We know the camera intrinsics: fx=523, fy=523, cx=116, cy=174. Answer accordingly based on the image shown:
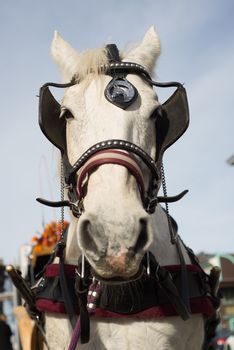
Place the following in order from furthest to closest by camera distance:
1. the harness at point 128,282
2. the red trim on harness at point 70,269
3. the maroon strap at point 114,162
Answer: the red trim on harness at point 70,269, the harness at point 128,282, the maroon strap at point 114,162

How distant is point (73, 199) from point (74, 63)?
953mm

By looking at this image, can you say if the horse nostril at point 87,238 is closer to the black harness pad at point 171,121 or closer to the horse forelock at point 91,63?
the black harness pad at point 171,121

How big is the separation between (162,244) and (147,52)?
126 cm

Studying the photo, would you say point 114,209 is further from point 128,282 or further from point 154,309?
point 154,309

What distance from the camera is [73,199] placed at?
2941 mm

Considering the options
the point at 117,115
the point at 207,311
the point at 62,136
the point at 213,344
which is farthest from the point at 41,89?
the point at 213,344

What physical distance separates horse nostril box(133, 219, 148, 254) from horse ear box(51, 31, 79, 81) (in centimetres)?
131

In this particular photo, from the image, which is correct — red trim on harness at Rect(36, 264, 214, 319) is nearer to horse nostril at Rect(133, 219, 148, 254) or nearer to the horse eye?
horse nostril at Rect(133, 219, 148, 254)

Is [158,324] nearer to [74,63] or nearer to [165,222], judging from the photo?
[165,222]

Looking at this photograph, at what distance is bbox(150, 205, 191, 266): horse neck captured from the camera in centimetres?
329

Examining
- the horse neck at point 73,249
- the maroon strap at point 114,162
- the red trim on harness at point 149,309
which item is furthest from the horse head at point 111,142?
the red trim on harness at point 149,309

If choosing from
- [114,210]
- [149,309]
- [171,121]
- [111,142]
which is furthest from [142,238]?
[171,121]

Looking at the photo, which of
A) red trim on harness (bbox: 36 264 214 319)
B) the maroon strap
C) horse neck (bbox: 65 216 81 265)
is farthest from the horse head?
red trim on harness (bbox: 36 264 214 319)

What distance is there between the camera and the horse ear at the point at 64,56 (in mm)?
3357
